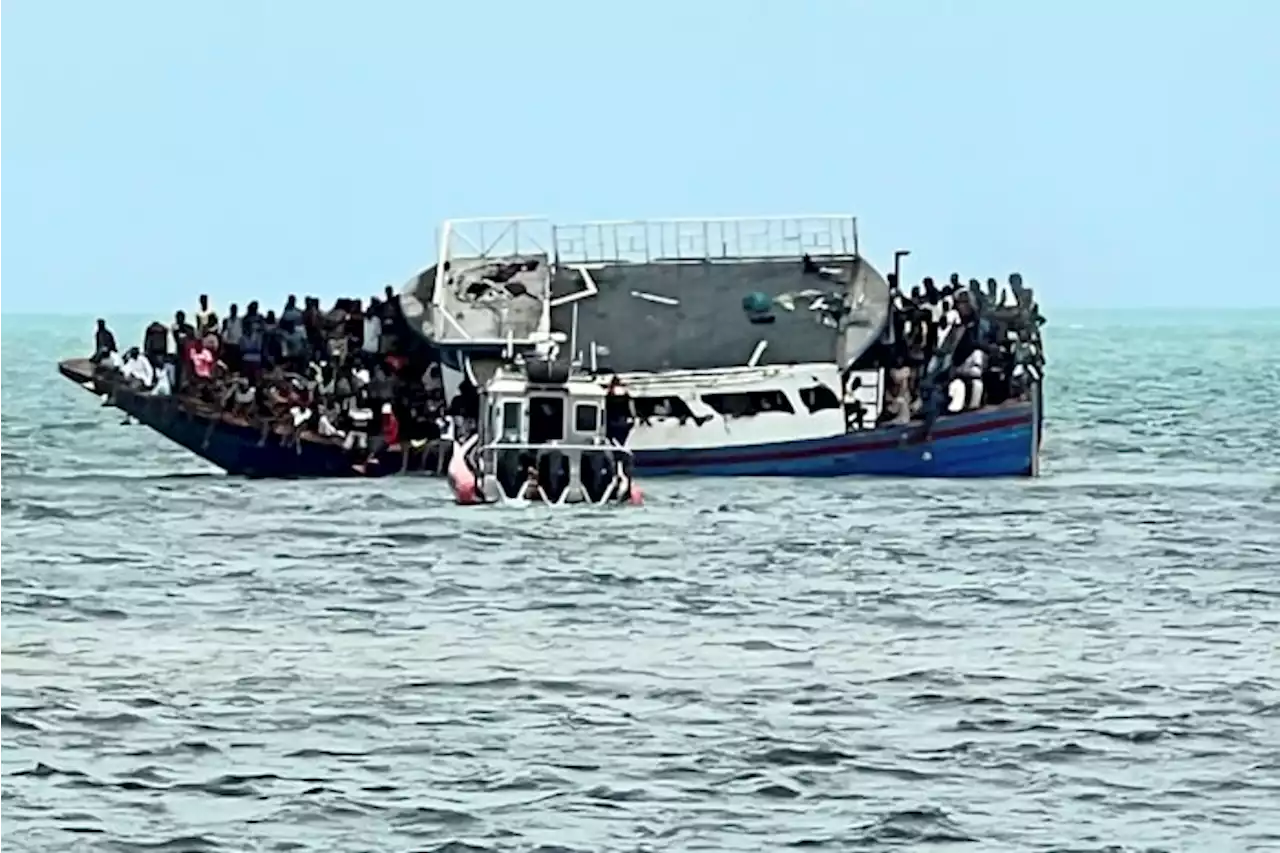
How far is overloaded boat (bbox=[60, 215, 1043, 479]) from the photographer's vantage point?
224 ft

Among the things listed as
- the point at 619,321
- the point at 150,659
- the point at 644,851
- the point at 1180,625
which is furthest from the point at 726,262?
the point at 644,851

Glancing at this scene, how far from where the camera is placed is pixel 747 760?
106 feet

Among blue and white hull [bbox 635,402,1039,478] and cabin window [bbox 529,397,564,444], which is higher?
cabin window [bbox 529,397,564,444]

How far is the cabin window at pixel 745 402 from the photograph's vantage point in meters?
68.1

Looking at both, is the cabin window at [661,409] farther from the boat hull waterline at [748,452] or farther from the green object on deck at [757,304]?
the green object on deck at [757,304]

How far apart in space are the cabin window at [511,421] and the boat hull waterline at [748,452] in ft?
22.2

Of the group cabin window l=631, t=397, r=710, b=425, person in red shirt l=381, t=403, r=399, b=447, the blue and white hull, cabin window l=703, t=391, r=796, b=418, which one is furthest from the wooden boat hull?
cabin window l=703, t=391, r=796, b=418

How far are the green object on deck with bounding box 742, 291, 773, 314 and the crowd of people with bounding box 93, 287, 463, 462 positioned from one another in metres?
5.85

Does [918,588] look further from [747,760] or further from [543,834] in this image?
[543,834]

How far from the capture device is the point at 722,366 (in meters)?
70.2

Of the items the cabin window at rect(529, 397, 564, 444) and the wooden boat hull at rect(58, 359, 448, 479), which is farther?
the wooden boat hull at rect(58, 359, 448, 479)

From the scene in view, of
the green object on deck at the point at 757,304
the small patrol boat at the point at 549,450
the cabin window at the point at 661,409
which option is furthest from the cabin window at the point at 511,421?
the green object on deck at the point at 757,304

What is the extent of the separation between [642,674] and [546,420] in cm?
2384

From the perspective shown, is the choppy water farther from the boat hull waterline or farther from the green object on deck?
the green object on deck
